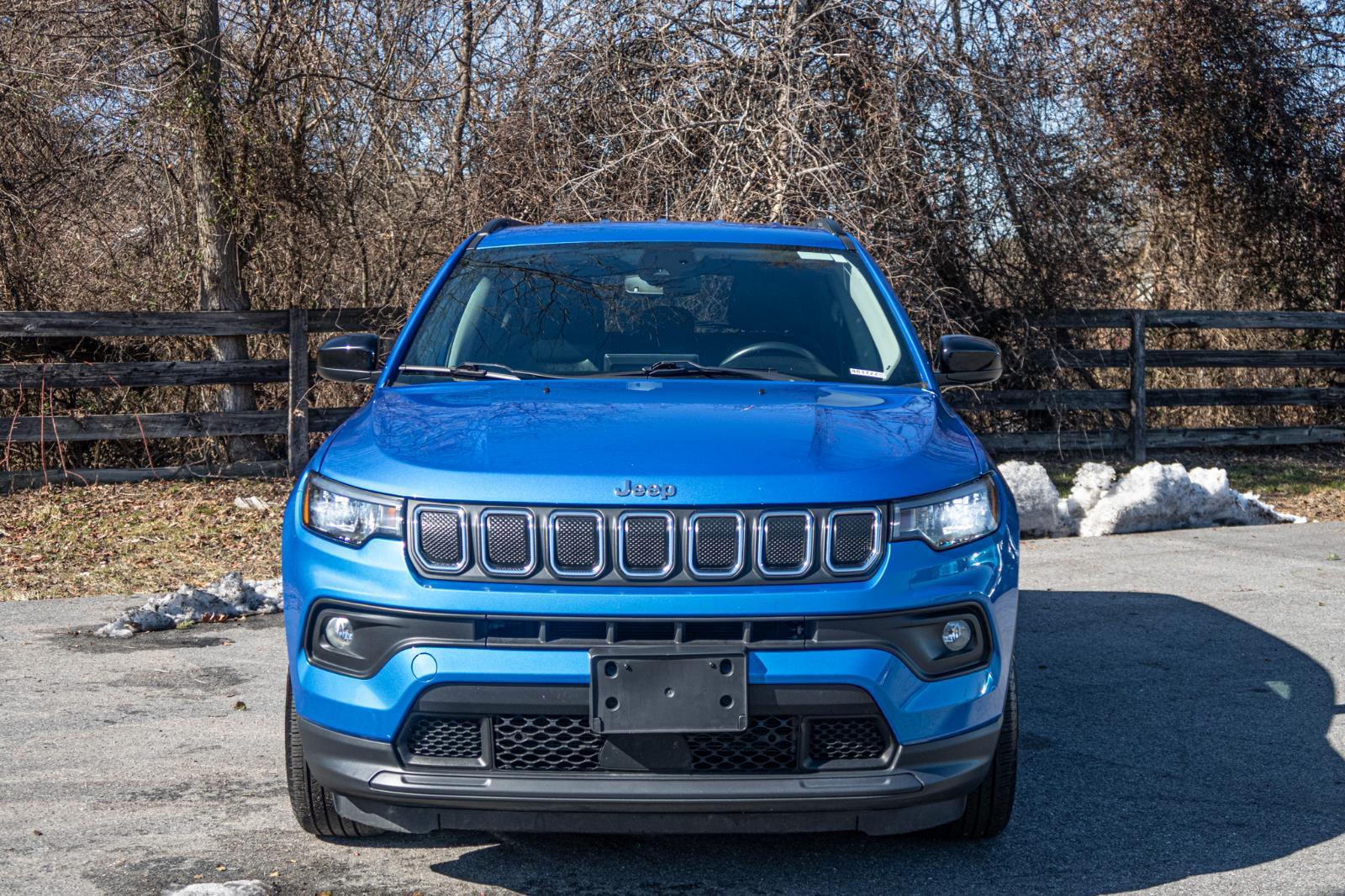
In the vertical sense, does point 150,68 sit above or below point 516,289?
above

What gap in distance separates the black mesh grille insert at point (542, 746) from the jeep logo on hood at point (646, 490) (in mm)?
565

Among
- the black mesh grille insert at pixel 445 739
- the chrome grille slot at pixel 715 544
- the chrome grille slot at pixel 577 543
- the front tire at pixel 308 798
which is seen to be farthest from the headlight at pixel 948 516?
the front tire at pixel 308 798

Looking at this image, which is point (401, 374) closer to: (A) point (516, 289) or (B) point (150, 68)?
(A) point (516, 289)

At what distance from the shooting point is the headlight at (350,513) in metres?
3.36

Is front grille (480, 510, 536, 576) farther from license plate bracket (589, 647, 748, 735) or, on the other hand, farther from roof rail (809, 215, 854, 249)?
roof rail (809, 215, 854, 249)

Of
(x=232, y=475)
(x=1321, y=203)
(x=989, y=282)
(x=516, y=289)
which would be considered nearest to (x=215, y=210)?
(x=232, y=475)

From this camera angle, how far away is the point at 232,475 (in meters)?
12.1

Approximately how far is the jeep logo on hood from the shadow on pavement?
1.09 metres

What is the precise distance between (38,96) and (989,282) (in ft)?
28.2

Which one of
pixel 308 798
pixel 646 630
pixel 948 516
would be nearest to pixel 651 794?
pixel 646 630

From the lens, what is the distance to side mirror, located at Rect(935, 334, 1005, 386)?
188 inches

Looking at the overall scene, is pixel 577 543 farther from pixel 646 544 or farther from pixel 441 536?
pixel 441 536

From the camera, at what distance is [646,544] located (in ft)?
10.7

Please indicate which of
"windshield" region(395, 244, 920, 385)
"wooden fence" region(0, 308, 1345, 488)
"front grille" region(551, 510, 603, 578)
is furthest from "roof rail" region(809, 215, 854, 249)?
"wooden fence" region(0, 308, 1345, 488)
